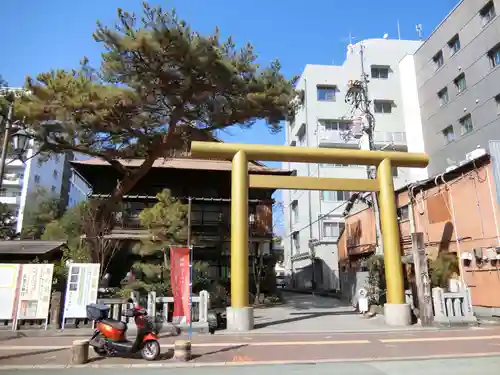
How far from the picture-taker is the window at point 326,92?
110 ft

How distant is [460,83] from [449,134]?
348 cm

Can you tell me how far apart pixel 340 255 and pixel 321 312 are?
1270cm

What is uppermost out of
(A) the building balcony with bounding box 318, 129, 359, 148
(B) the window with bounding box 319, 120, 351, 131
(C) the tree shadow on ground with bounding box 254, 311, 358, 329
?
(B) the window with bounding box 319, 120, 351, 131

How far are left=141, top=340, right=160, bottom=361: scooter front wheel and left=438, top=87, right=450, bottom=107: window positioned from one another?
2594 centimetres

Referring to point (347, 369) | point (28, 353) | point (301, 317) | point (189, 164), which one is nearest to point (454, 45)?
point (189, 164)

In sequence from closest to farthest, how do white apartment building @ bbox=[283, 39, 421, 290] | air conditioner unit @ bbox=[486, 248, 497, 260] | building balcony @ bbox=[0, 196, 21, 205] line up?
air conditioner unit @ bbox=[486, 248, 497, 260]
white apartment building @ bbox=[283, 39, 421, 290]
building balcony @ bbox=[0, 196, 21, 205]

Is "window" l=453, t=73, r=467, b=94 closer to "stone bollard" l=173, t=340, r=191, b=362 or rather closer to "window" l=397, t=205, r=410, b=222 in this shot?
"window" l=397, t=205, r=410, b=222

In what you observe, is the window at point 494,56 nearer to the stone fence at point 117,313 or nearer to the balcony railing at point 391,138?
the balcony railing at point 391,138

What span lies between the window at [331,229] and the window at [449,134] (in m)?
9.85

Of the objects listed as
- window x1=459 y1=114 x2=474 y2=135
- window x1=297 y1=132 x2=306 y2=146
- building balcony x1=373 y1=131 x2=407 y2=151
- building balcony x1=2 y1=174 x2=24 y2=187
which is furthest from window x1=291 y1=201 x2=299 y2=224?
building balcony x1=2 y1=174 x2=24 y2=187

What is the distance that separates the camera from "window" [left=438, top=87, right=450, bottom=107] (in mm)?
27064

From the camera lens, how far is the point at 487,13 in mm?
22906

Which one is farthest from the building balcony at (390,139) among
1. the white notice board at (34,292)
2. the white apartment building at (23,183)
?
the white apartment building at (23,183)

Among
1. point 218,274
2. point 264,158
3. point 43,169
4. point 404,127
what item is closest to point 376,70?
point 404,127
